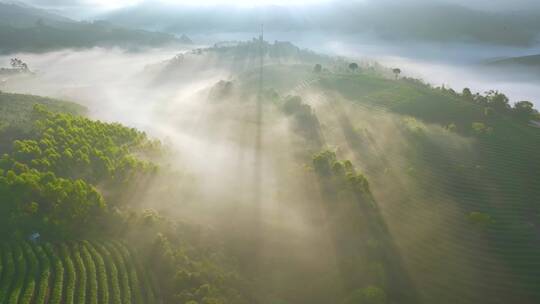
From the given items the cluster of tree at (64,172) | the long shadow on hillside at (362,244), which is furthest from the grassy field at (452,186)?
the cluster of tree at (64,172)

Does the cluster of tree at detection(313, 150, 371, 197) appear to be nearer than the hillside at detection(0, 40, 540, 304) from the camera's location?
No

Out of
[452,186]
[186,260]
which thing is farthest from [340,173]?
[186,260]

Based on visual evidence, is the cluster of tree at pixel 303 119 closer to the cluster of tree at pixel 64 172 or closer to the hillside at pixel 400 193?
the hillside at pixel 400 193

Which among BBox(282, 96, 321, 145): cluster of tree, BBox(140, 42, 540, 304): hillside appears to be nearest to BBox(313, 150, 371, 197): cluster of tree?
BBox(140, 42, 540, 304): hillside

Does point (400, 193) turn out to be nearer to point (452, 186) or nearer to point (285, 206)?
point (452, 186)

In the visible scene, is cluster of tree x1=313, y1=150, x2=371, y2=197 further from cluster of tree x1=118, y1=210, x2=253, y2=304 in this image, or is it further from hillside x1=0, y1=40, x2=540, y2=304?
cluster of tree x1=118, y1=210, x2=253, y2=304
